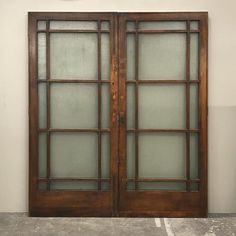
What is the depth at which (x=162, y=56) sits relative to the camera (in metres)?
3.27

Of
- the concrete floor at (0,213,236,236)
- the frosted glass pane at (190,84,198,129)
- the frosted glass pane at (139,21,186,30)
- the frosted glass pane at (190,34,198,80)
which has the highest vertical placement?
the frosted glass pane at (139,21,186,30)

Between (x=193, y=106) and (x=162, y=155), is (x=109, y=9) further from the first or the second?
(x=162, y=155)

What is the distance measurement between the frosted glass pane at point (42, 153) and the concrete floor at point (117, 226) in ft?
1.44

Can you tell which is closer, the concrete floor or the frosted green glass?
the concrete floor

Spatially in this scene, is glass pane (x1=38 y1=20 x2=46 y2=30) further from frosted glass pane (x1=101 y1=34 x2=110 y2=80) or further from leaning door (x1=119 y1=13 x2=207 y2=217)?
leaning door (x1=119 y1=13 x2=207 y2=217)

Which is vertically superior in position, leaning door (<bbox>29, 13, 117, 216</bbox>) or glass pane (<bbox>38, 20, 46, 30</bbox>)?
glass pane (<bbox>38, 20, 46, 30</bbox>)

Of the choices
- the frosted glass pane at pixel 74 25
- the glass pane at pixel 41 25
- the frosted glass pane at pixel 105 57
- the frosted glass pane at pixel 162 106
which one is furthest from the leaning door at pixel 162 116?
the glass pane at pixel 41 25

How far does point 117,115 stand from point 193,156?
0.81 metres

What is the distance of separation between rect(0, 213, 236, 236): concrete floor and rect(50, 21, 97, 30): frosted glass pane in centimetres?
176

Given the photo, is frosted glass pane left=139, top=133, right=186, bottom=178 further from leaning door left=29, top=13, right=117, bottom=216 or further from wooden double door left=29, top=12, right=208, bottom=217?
leaning door left=29, top=13, right=117, bottom=216

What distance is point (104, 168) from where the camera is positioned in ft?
10.9

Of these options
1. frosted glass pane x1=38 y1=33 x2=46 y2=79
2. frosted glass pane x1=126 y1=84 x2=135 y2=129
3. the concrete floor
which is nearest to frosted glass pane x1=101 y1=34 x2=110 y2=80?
frosted glass pane x1=126 y1=84 x2=135 y2=129

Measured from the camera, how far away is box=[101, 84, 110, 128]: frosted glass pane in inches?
129

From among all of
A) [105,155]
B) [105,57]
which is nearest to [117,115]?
[105,155]
